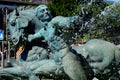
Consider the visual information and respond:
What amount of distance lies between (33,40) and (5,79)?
2.40 ft

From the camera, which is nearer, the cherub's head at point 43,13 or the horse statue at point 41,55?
the horse statue at point 41,55

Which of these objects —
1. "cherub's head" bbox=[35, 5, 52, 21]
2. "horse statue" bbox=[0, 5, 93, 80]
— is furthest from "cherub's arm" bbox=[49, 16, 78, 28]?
"cherub's head" bbox=[35, 5, 52, 21]

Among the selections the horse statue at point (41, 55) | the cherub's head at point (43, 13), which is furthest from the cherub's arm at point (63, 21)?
the cherub's head at point (43, 13)

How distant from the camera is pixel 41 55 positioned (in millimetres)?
7355

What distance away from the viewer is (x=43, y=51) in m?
7.35

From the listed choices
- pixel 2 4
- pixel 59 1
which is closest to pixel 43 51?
pixel 59 1

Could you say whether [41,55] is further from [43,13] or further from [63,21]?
[63,21]

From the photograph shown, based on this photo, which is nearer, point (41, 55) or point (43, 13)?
point (43, 13)

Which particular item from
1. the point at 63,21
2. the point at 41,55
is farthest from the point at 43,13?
the point at 63,21

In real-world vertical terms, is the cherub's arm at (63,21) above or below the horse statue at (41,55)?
above

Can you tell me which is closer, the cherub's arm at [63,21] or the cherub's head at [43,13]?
the cherub's arm at [63,21]

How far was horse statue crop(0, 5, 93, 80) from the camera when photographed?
21.6 ft

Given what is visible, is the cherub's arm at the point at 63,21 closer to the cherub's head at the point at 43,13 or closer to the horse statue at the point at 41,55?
the horse statue at the point at 41,55

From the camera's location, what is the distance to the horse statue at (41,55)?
657 cm
